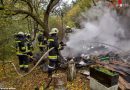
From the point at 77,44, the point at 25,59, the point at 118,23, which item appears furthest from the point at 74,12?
the point at 25,59

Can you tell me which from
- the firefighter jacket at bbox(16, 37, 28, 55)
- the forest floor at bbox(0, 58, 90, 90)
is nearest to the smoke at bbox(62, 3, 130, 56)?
the firefighter jacket at bbox(16, 37, 28, 55)

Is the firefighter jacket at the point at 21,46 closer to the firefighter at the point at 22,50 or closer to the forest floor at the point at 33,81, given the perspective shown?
the firefighter at the point at 22,50

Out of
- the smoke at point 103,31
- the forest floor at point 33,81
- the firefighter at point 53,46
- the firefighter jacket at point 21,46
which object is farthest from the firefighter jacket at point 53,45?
the smoke at point 103,31

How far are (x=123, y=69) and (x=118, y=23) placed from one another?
815 centimetres

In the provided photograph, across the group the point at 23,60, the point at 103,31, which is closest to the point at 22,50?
the point at 23,60

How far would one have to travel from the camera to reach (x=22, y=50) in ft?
30.8

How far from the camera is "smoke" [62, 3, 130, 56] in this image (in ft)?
41.2

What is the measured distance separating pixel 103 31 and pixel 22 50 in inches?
354

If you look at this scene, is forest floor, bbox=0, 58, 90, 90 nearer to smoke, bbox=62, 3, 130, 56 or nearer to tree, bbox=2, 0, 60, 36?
tree, bbox=2, 0, 60, 36

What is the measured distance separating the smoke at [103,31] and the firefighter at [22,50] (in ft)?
11.0

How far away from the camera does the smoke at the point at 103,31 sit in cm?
1257

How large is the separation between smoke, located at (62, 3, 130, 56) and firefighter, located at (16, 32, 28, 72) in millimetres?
3343

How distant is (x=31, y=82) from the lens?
27.7 ft

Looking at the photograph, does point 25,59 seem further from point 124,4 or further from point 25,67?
point 124,4
